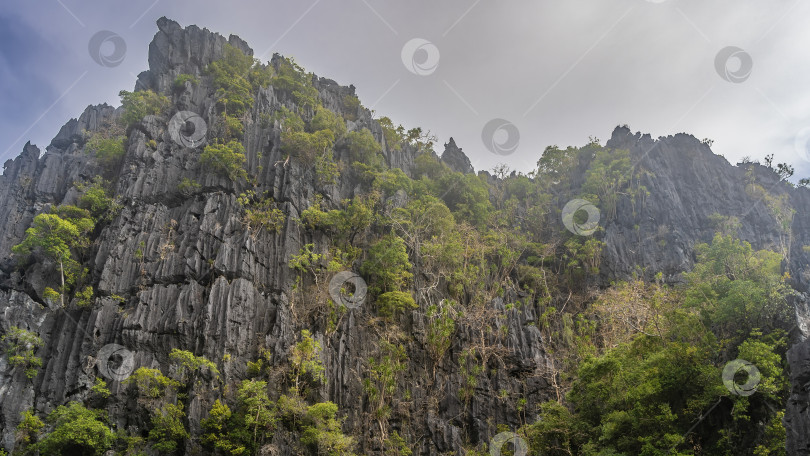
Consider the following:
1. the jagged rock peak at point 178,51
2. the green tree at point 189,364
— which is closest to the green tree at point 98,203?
the green tree at point 189,364

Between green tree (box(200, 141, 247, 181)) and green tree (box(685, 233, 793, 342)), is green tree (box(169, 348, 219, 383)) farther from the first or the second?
green tree (box(685, 233, 793, 342))

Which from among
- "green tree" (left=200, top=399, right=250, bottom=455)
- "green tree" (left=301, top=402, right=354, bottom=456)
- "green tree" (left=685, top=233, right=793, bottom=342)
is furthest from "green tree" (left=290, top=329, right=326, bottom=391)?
"green tree" (left=685, top=233, right=793, bottom=342)

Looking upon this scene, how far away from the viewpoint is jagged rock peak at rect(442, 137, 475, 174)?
50219 mm

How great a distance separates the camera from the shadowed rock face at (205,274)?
23.5m

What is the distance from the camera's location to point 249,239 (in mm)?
27422

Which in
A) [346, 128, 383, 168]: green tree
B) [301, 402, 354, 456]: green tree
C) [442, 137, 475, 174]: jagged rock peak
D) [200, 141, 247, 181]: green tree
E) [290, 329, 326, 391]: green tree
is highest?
[442, 137, 475, 174]: jagged rock peak

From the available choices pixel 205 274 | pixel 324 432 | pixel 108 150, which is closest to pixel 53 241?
pixel 205 274

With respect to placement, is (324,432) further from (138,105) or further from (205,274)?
(138,105)

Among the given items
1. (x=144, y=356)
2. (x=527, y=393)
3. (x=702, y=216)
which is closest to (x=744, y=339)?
(x=527, y=393)

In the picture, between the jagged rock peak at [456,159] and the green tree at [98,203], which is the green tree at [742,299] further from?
the jagged rock peak at [456,159]

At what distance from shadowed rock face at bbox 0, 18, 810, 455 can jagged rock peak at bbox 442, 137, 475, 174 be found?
55.2 ft

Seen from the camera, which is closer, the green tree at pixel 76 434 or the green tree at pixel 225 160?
the green tree at pixel 76 434

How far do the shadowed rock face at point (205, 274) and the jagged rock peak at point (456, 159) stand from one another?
16.8 meters

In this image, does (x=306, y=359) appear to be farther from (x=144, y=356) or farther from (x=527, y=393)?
(x=527, y=393)
